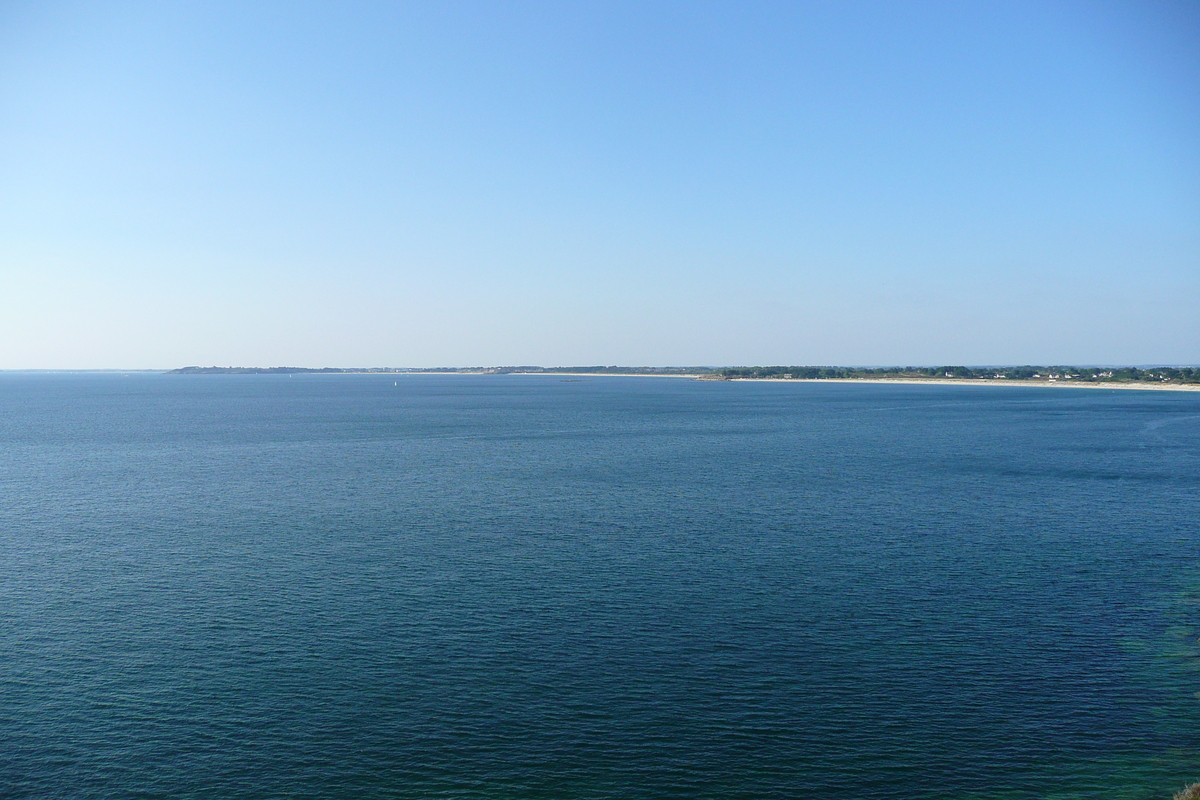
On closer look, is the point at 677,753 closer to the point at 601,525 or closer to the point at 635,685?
the point at 635,685

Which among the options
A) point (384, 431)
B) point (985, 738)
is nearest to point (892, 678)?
point (985, 738)

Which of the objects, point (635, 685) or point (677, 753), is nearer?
point (677, 753)

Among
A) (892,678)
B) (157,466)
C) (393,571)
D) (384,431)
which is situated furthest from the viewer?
(384,431)

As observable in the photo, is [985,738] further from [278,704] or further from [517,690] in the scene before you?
[278,704]

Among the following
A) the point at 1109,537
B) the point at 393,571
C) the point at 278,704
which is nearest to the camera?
the point at 278,704

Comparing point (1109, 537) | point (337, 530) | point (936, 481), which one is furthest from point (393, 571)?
point (936, 481)

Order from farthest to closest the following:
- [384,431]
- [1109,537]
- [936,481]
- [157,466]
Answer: [384,431]
[157,466]
[936,481]
[1109,537]
